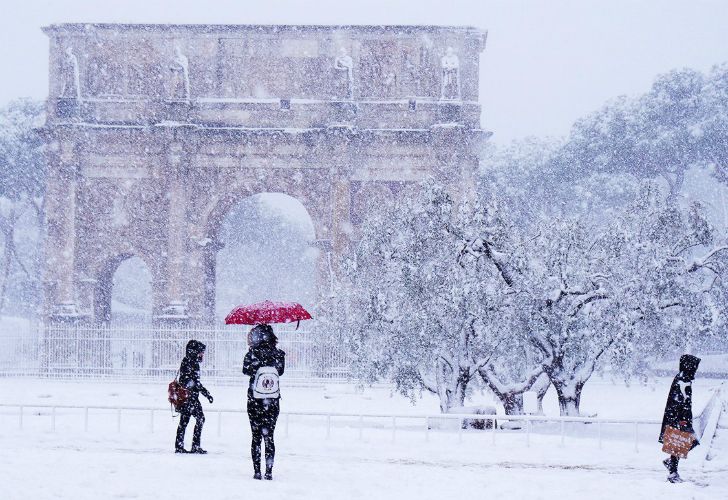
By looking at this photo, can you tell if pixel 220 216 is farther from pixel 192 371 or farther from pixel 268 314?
pixel 268 314

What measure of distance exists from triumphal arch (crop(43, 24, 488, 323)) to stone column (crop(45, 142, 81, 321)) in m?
0.04

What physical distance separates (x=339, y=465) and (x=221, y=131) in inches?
806

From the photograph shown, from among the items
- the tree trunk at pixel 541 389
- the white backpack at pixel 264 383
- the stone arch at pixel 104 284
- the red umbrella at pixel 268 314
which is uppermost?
the stone arch at pixel 104 284

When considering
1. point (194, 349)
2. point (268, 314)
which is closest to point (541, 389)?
point (194, 349)

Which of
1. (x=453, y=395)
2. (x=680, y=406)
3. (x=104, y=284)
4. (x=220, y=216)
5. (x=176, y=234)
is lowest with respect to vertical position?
(x=453, y=395)

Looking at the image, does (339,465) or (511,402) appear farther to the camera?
(511,402)

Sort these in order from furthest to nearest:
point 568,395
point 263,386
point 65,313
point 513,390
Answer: point 65,313 → point 513,390 → point 568,395 → point 263,386

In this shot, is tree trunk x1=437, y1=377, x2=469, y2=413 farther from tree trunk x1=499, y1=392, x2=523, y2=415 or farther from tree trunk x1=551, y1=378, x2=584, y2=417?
tree trunk x1=551, y1=378, x2=584, y2=417

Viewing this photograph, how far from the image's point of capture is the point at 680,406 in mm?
9320

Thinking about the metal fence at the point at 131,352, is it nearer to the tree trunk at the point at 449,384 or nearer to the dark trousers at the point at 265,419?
the tree trunk at the point at 449,384

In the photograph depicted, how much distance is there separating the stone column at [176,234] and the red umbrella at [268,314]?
19.3m

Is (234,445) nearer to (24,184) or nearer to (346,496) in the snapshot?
(346,496)

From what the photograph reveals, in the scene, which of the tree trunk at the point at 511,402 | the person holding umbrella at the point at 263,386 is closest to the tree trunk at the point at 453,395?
the tree trunk at the point at 511,402

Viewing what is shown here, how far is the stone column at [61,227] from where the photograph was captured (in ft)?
96.1
